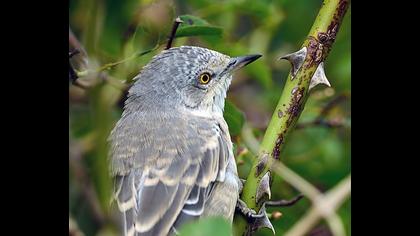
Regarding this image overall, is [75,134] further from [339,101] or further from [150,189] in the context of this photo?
[339,101]

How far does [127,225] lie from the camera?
8.05 ft

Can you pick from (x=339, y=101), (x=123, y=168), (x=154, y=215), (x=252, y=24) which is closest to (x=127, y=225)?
(x=154, y=215)

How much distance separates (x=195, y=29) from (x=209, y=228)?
3.90ft

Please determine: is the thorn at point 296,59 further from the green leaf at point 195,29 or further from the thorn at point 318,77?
the green leaf at point 195,29

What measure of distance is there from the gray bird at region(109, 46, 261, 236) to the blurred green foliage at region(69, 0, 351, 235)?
0.08m

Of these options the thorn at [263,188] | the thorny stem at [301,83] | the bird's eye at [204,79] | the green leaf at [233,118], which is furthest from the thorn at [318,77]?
the bird's eye at [204,79]

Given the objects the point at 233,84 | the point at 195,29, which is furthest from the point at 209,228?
the point at 233,84

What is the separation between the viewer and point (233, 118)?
2.88 m

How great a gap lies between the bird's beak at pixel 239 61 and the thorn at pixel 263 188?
71cm

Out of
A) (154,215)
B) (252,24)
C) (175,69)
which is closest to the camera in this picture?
(154,215)
